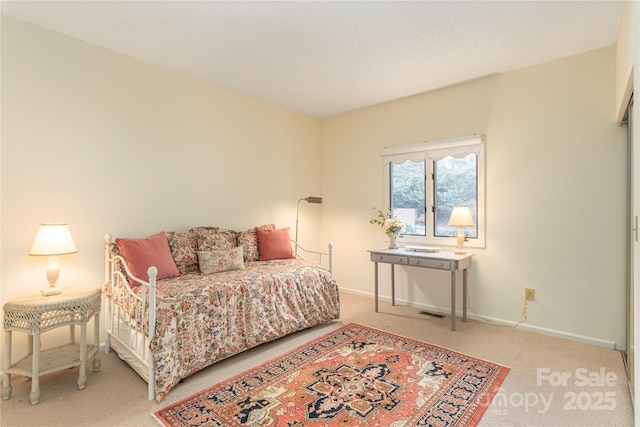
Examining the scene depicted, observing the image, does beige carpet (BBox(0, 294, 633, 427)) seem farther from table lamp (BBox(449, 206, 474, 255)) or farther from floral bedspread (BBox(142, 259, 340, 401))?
table lamp (BBox(449, 206, 474, 255))

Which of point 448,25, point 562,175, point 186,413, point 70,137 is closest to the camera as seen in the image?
point 186,413

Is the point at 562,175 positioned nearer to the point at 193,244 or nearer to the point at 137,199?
the point at 193,244

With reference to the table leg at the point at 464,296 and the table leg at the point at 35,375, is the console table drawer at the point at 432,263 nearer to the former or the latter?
the table leg at the point at 464,296

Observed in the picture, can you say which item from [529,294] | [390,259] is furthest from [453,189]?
[529,294]

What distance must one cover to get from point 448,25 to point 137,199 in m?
3.06

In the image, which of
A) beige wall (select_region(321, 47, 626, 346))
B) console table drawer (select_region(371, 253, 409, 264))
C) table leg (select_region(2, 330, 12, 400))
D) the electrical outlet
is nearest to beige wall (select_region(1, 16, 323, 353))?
table leg (select_region(2, 330, 12, 400))

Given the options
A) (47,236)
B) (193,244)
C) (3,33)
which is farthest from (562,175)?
(3,33)

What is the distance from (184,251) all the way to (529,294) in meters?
3.41

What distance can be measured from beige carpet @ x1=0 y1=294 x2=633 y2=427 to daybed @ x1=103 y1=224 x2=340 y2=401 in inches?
4.3

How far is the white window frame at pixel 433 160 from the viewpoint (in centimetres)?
353

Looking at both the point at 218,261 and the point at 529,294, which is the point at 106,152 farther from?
the point at 529,294

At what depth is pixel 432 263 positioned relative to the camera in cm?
338

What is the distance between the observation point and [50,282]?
239cm

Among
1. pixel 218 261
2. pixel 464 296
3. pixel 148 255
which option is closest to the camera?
pixel 148 255
